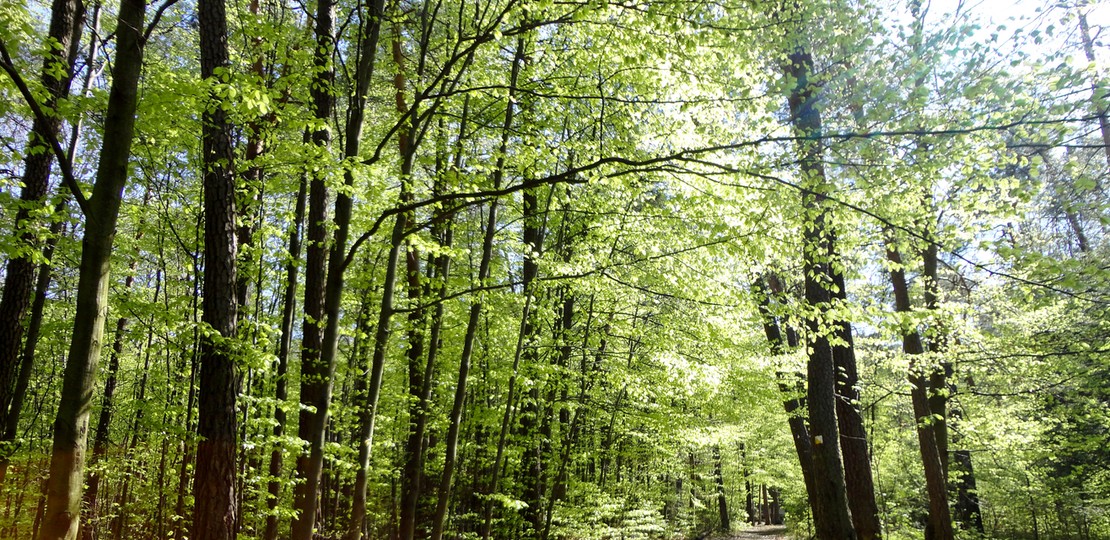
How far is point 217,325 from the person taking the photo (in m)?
5.09

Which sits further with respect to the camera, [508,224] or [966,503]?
[966,503]

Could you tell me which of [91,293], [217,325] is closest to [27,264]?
[217,325]

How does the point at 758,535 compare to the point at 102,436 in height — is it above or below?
below

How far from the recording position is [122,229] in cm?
1126

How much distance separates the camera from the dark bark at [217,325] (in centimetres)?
490

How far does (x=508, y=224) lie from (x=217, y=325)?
4.06 m

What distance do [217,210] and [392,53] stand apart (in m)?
4.24

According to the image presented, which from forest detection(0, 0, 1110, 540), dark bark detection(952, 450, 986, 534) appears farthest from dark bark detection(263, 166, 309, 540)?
dark bark detection(952, 450, 986, 534)

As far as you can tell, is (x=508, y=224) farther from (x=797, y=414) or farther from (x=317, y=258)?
(x=797, y=414)

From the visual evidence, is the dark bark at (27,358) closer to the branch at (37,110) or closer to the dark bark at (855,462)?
the branch at (37,110)

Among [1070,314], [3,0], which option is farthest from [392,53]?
[1070,314]

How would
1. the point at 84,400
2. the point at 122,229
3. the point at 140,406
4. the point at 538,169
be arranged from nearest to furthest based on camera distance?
the point at 84,400, the point at 538,169, the point at 140,406, the point at 122,229

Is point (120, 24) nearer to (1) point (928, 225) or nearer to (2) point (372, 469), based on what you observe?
(1) point (928, 225)

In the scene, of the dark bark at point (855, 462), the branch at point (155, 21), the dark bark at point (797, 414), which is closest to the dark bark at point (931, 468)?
the dark bark at point (855, 462)
